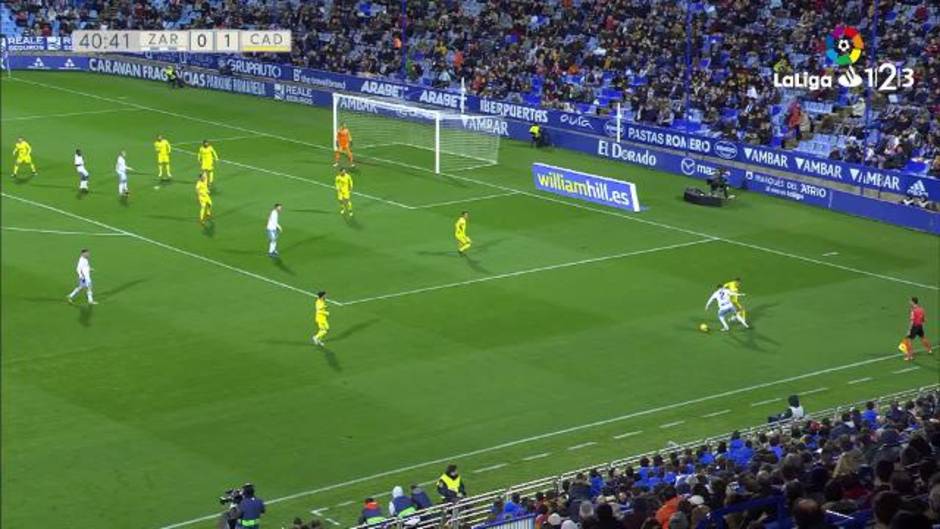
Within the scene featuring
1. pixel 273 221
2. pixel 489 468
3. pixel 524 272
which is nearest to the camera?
pixel 489 468

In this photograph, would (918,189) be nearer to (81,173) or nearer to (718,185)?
(718,185)

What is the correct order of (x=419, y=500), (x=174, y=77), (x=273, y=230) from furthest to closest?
(x=174, y=77) → (x=273, y=230) → (x=419, y=500)

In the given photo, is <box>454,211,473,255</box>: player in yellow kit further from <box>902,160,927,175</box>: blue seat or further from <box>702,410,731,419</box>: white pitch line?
<box>902,160,927,175</box>: blue seat

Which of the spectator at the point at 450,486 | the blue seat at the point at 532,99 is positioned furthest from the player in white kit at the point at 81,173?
the spectator at the point at 450,486

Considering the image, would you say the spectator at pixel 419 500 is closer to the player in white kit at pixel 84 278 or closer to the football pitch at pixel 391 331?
the football pitch at pixel 391 331

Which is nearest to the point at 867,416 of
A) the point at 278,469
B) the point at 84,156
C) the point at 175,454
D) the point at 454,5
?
the point at 278,469

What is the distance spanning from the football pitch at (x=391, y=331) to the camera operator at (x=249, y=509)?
275 centimetres

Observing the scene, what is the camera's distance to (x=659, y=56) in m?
63.5

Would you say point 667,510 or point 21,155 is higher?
point 667,510

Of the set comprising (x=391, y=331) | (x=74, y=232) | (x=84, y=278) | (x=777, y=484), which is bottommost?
(x=74, y=232)

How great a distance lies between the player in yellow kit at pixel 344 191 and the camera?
47.8 m

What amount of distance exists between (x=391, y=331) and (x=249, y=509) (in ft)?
46.9

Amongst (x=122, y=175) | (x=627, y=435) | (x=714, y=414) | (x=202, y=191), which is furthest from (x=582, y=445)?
(x=122, y=175)

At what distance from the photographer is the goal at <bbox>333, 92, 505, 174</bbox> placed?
191ft
